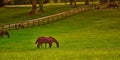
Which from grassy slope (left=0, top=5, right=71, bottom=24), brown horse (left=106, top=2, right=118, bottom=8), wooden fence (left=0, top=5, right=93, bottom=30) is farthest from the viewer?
brown horse (left=106, top=2, right=118, bottom=8)

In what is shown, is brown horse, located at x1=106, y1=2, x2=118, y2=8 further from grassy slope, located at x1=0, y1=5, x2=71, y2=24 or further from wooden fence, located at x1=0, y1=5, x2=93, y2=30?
grassy slope, located at x1=0, y1=5, x2=71, y2=24

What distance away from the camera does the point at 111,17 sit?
75.1 metres

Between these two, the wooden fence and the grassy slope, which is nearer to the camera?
the wooden fence

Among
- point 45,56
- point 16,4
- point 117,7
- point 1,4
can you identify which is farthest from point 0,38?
point 16,4

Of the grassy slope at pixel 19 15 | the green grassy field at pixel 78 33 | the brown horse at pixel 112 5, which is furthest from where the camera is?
the brown horse at pixel 112 5

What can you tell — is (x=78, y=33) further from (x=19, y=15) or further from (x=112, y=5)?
→ (x=112, y=5)

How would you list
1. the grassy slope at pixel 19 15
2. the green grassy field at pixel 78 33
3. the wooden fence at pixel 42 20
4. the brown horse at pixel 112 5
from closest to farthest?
the green grassy field at pixel 78 33, the wooden fence at pixel 42 20, the grassy slope at pixel 19 15, the brown horse at pixel 112 5

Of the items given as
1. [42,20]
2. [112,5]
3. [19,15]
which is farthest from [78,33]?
[112,5]

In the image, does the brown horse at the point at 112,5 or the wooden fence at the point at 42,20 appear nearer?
the wooden fence at the point at 42,20

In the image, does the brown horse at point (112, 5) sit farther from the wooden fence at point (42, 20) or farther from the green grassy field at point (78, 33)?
the green grassy field at point (78, 33)

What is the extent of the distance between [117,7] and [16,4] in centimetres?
4686

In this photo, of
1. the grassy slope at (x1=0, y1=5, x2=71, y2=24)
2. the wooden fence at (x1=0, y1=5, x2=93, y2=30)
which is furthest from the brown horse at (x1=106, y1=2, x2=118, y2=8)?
the grassy slope at (x1=0, y1=5, x2=71, y2=24)

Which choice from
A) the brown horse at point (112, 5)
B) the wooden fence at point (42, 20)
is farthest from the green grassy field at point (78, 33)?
the brown horse at point (112, 5)

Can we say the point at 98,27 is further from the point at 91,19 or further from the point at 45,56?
the point at 45,56
